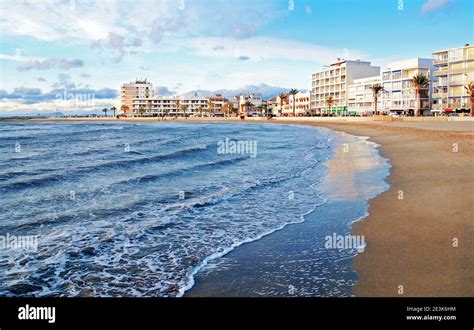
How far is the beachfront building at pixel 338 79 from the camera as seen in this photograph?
132500 millimetres

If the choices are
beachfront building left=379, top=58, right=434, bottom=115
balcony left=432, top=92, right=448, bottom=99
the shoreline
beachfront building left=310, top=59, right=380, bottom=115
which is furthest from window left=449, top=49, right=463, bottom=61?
the shoreline

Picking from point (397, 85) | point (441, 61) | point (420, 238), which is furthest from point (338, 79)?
point (420, 238)

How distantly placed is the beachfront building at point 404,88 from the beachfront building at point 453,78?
4137mm

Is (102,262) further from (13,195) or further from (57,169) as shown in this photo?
(57,169)

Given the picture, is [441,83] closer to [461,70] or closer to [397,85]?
[461,70]

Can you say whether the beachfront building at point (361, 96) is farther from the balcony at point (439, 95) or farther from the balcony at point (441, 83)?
the balcony at point (441, 83)

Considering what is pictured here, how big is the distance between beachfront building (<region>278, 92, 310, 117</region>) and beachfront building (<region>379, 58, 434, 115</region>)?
153 ft

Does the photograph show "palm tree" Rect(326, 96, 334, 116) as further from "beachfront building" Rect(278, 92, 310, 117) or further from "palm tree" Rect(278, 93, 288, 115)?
"palm tree" Rect(278, 93, 288, 115)

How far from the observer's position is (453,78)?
8862 cm

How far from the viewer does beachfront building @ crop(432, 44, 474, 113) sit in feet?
281
